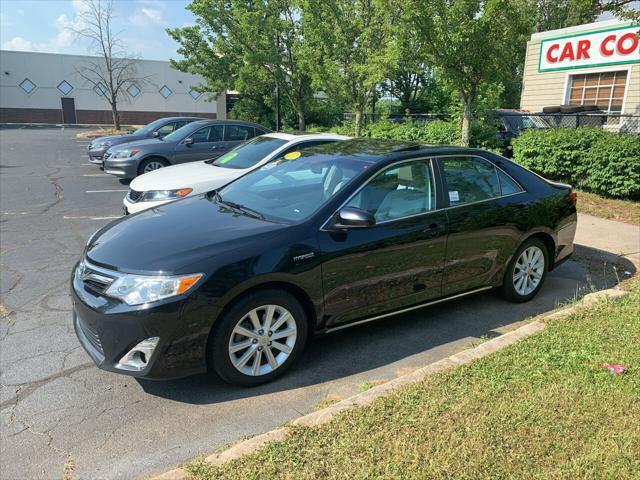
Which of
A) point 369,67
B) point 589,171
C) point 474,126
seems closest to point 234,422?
point 589,171

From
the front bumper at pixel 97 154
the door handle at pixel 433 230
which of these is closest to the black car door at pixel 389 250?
the door handle at pixel 433 230

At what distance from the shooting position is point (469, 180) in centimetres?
473

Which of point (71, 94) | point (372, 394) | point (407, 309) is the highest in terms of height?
point (71, 94)

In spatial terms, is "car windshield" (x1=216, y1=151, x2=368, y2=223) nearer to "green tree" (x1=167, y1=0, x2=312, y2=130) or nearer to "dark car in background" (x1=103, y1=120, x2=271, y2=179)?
"dark car in background" (x1=103, y1=120, x2=271, y2=179)

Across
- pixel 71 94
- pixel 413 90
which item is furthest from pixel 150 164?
pixel 71 94

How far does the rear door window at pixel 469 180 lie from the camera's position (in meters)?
4.56

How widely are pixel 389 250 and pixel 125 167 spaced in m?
9.08

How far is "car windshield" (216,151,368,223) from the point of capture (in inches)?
158

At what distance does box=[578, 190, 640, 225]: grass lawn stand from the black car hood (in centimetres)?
723

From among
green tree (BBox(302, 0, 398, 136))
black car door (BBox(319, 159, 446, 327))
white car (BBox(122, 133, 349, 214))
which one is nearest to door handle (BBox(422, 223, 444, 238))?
black car door (BBox(319, 159, 446, 327))

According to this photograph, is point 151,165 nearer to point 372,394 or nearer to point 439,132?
point 439,132

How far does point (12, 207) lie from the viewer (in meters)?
9.56

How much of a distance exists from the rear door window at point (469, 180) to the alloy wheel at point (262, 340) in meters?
1.90

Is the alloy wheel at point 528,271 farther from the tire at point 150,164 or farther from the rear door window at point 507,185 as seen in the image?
the tire at point 150,164
